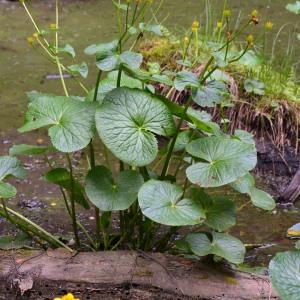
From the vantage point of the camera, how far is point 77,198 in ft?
6.71

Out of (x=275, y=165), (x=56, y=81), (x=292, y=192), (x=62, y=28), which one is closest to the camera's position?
(x=292, y=192)

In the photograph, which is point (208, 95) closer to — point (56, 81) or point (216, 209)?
point (216, 209)

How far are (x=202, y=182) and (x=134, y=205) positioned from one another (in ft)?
1.10

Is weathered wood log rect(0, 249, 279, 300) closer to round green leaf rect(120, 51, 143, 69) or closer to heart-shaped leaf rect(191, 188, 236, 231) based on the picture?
heart-shaped leaf rect(191, 188, 236, 231)

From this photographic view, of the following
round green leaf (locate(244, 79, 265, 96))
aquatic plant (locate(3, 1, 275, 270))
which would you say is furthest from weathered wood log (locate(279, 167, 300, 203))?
aquatic plant (locate(3, 1, 275, 270))

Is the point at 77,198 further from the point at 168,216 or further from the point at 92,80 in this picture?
the point at 92,80

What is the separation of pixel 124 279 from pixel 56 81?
7.23 feet

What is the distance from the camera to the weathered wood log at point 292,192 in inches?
105

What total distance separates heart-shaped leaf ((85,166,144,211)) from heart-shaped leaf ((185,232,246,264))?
8.5 inches

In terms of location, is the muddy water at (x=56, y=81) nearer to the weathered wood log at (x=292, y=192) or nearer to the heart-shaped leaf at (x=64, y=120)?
the weathered wood log at (x=292, y=192)

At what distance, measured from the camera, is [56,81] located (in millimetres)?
3828

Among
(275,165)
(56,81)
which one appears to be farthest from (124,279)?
(56,81)

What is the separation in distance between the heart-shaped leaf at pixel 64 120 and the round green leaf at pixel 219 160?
0.99 ft

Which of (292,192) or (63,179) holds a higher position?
(63,179)
